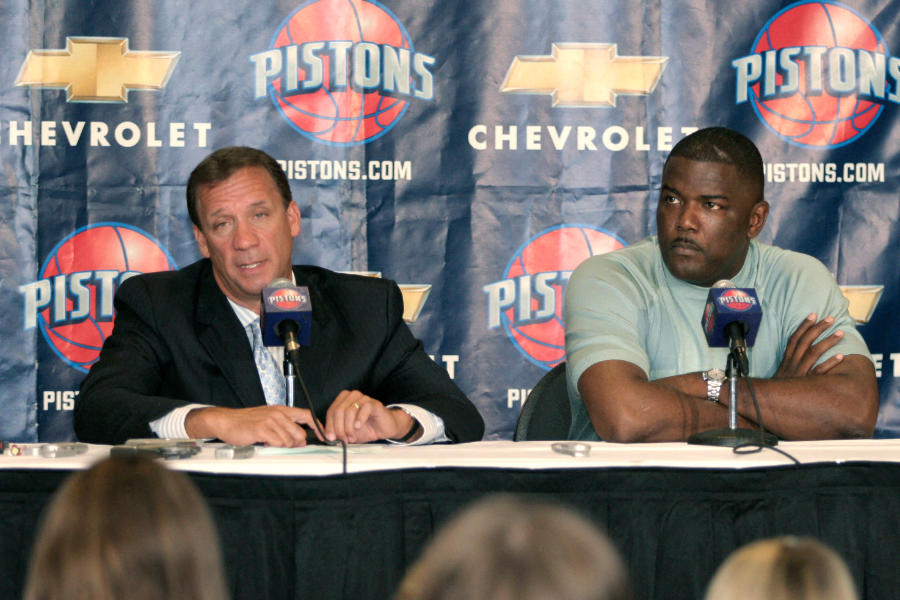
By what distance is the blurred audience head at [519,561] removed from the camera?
0.83 metres

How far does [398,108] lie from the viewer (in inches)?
160

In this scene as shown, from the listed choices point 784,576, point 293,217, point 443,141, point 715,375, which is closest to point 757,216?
point 715,375

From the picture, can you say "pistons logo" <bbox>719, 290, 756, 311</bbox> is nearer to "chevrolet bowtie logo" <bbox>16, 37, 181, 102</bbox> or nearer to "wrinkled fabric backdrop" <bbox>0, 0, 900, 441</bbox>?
"wrinkled fabric backdrop" <bbox>0, 0, 900, 441</bbox>

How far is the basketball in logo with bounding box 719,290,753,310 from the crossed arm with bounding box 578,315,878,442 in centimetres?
34

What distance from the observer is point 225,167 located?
10.4 feet

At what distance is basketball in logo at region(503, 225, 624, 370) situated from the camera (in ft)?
13.4

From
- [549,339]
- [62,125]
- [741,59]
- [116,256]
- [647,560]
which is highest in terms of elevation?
[741,59]

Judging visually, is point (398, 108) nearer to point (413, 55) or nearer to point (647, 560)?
point (413, 55)

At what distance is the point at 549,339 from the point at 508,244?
1.22 feet

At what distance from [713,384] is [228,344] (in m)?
1.29

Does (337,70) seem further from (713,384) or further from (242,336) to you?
(713,384)

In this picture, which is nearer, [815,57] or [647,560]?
[647,560]

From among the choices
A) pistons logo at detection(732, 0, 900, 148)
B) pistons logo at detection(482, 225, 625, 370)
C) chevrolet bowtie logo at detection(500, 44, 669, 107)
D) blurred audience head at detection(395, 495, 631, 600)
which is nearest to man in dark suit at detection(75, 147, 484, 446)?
pistons logo at detection(482, 225, 625, 370)

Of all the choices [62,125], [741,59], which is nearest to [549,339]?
[741,59]
